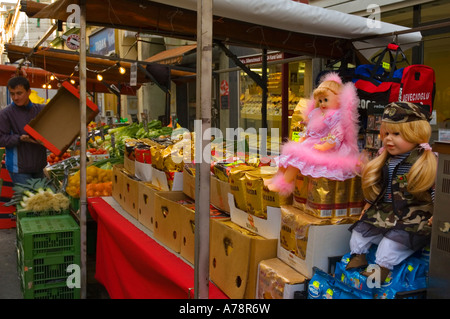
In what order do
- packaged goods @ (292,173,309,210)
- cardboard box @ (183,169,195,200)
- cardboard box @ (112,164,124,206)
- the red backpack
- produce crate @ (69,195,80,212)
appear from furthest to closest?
produce crate @ (69,195,80,212) < cardboard box @ (112,164,124,206) < the red backpack < cardboard box @ (183,169,195,200) < packaged goods @ (292,173,309,210)

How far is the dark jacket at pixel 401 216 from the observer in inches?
74.0

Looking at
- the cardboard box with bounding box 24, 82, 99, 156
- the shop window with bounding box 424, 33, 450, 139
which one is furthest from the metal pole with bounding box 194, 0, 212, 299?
the shop window with bounding box 424, 33, 450, 139

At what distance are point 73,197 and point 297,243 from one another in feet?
11.3

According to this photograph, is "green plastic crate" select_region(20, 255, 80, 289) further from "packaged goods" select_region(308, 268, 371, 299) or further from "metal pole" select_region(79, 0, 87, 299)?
"packaged goods" select_region(308, 268, 371, 299)

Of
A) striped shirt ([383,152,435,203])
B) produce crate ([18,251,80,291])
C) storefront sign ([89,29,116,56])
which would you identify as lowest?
produce crate ([18,251,80,291])

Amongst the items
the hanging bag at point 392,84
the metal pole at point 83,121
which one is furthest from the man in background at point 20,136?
the hanging bag at point 392,84

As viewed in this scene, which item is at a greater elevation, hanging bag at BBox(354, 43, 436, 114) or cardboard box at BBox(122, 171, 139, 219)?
hanging bag at BBox(354, 43, 436, 114)

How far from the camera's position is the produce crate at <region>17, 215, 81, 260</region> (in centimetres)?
376

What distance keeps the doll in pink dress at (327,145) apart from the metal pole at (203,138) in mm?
687

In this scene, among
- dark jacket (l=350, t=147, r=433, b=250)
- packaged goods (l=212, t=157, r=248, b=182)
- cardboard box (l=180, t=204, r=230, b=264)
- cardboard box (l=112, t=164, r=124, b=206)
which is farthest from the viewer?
cardboard box (l=112, t=164, r=124, b=206)

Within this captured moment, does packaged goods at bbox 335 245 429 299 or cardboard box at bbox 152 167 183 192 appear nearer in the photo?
packaged goods at bbox 335 245 429 299

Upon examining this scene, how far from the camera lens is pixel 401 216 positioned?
1955 mm

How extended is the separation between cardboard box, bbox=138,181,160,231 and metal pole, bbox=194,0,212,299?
1873mm
